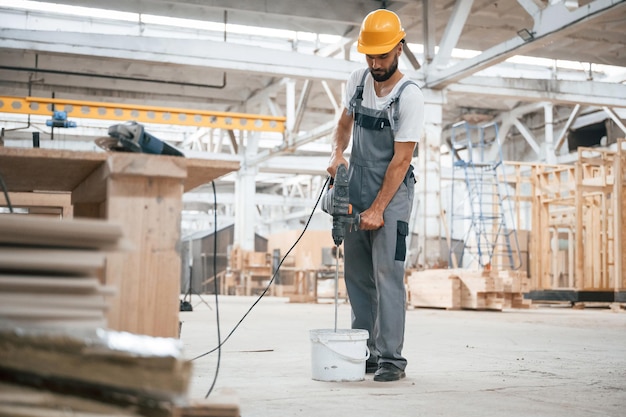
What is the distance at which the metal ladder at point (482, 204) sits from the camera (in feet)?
47.3

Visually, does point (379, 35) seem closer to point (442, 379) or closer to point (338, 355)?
point (338, 355)

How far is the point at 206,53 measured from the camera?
11.5m

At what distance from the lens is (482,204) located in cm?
1598

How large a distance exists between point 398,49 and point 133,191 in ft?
6.68

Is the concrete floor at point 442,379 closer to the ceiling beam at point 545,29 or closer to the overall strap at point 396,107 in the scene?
the overall strap at point 396,107

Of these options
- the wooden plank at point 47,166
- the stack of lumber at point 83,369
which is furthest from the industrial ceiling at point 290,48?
the stack of lumber at point 83,369

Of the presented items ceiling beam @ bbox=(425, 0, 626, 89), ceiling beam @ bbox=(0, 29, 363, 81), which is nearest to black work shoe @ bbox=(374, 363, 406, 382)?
ceiling beam @ bbox=(425, 0, 626, 89)

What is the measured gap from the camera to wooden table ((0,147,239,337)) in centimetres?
212

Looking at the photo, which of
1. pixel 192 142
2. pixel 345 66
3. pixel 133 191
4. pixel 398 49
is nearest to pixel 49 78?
pixel 192 142

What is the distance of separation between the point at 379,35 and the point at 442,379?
1.76m

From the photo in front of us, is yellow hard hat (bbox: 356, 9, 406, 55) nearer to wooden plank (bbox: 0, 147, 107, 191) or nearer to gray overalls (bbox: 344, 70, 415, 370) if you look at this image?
gray overalls (bbox: 344, 70, 415, 370)

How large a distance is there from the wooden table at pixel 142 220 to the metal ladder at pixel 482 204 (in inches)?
447

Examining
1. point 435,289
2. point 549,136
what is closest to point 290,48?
point 435,289

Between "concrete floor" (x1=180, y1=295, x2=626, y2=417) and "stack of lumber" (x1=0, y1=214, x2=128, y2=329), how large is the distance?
0.45 meters
